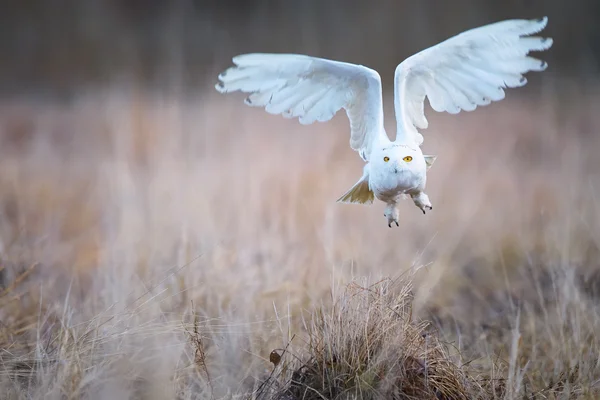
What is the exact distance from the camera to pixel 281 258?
5.34 meters

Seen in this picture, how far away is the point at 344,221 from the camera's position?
6.12 m

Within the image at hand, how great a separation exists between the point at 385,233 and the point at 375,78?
2.51 meters

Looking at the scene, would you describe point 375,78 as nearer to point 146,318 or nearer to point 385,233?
point 146,318

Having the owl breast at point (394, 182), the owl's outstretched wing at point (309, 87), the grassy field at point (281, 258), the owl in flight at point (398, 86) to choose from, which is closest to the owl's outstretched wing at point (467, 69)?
the owl in flight at point (398, 86)

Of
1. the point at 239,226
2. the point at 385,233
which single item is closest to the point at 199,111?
the point at 239,226

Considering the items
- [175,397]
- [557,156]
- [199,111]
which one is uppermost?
[199,111]

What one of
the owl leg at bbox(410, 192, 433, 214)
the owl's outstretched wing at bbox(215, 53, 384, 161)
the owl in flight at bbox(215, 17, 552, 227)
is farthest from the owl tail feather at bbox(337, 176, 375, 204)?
the owl leg at bbox(410, 192, 433, 214)

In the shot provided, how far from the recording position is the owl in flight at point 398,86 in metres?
3.25

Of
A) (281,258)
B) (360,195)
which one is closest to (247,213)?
(281,258)

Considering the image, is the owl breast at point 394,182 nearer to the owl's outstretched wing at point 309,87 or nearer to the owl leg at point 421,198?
the owl leg at point 421,198

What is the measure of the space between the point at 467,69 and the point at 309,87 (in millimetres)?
665

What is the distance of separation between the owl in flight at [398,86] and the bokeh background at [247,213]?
57cm

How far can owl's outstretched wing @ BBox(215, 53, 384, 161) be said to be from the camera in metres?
3.27

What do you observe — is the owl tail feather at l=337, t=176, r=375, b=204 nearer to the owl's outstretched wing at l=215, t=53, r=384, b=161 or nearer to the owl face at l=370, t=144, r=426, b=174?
→ the owl's outstretched wing at l=215, t=53, r=384, b=161
